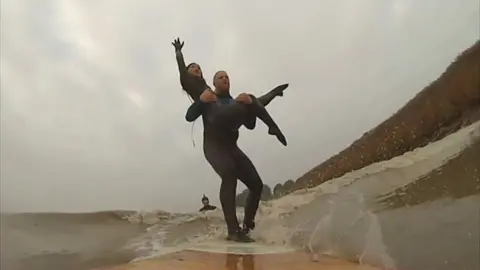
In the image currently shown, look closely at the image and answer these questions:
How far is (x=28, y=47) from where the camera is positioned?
1490 mm

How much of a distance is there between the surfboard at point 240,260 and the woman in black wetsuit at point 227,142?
13 cm

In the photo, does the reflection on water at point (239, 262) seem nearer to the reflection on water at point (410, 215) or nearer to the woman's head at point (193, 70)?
the reflection on water at point (410, 215)

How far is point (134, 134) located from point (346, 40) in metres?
0.58

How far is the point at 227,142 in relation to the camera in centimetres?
115

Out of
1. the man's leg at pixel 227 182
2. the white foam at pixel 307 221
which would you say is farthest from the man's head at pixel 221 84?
the white foam at pixel 307 221

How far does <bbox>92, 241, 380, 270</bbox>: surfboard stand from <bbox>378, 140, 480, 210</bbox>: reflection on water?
0.20m

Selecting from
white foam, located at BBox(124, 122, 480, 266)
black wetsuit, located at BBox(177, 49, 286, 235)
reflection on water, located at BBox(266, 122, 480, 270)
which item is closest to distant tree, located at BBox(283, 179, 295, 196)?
white foam, located at BBox(124, 122, 480, 266)

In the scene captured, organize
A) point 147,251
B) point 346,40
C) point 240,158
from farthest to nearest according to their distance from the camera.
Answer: point 346,40 < point 240,158 < point 147,251

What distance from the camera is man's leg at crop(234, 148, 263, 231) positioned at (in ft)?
3.78

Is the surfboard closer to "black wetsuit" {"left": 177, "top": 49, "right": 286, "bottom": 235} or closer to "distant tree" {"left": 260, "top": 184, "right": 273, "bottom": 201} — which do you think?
"black wetsuit" {"left": 177, "top": 49, "right": 286, "bottom": 235}

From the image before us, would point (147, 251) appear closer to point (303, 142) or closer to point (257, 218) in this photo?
point (257, 218)

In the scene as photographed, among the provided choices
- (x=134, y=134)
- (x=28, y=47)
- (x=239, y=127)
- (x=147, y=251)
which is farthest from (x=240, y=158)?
(x=28, y=47)

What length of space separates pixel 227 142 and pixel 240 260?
13.8 inches

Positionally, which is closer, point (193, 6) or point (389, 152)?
point (389, 152)
